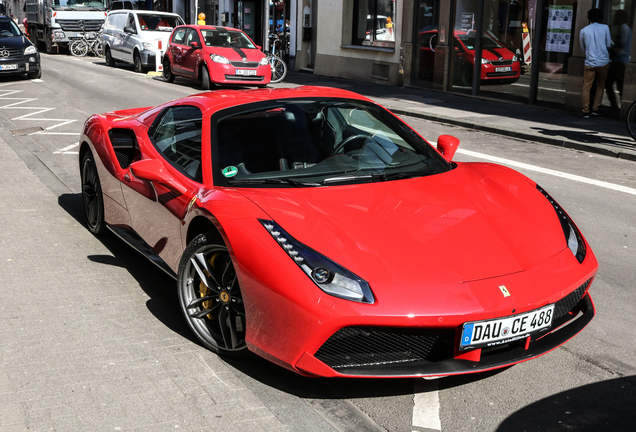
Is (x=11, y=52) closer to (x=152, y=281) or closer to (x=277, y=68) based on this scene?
(x=277, y=68)

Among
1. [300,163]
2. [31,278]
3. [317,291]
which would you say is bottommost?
[31,278]

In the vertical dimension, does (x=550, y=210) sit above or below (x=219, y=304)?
above

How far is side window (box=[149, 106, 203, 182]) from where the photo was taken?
175 inches

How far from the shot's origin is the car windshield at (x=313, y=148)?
4.23 meters

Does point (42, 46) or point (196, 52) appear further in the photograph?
point (42, 46)

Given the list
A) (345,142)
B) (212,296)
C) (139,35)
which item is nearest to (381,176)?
(345,142)

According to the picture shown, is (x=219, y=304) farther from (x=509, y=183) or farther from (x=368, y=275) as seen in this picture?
(x=509, y=183)

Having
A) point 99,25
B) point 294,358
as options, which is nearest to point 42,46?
point 99,25

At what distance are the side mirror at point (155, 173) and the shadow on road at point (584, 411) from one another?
2270 millimetres

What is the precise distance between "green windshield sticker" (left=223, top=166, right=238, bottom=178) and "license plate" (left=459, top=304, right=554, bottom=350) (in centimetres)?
168

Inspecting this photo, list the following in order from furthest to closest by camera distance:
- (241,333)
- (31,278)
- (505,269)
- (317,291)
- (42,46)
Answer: (42,46) → (31,278) → (241,333) → (505,269) → (317,291)

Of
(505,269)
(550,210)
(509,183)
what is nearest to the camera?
(505,269)

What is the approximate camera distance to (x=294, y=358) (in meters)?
3.25

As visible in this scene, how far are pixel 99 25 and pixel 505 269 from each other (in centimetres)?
3151
